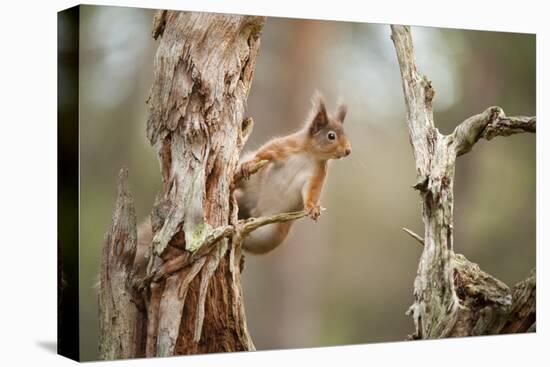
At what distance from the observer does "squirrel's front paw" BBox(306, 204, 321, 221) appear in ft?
21.1

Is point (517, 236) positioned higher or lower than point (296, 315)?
higher

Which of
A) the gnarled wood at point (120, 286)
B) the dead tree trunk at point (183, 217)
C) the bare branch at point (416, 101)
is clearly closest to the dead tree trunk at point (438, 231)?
the bare branch at point (416, 101)

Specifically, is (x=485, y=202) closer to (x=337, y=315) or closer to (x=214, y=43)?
(x=337, y=315)

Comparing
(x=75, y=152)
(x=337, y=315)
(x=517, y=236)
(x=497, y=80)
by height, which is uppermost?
(x=497, y=80)

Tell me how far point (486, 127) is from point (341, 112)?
1.14 metres

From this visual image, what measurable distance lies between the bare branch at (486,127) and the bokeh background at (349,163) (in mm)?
58

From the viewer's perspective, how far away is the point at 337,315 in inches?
257

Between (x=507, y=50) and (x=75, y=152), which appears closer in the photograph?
(x=75, y=152)

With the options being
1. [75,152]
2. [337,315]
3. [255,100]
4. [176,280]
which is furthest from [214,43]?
[337,315]

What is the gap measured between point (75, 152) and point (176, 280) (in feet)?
3.15

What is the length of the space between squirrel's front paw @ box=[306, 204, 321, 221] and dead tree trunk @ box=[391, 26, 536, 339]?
0.73m

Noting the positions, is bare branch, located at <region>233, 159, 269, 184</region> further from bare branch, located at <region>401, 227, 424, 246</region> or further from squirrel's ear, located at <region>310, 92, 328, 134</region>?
bare branch, located at <region>401, 227, 424, 246</region>

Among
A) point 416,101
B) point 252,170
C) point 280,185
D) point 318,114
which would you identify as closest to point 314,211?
point 280,185

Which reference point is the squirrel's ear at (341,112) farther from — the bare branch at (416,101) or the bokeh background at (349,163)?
the bare branch at (416,101)
